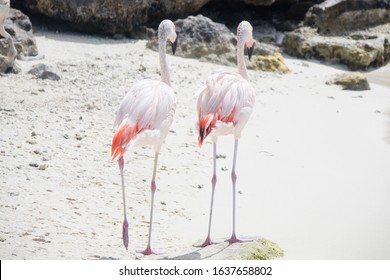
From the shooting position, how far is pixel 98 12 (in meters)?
11.5

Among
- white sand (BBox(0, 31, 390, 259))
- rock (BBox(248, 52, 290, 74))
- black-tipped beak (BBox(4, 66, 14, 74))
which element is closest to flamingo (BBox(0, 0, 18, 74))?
black-tipped beak (BBox(4, 66, 14, 74))

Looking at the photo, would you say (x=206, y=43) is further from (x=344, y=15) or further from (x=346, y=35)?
(x=344, y=15)

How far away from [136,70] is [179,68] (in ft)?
2.30

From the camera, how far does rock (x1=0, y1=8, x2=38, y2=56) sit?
9.48m

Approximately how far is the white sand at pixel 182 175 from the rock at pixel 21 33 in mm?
489

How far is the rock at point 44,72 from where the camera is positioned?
8.39 metres

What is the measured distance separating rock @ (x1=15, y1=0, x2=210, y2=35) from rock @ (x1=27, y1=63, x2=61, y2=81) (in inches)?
115

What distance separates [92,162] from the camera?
614 centimetres

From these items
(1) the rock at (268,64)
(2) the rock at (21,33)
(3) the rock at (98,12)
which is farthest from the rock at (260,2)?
(2) the rock at (21,33)

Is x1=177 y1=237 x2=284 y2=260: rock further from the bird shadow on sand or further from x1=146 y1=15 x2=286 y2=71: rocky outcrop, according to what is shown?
x1=146 y1=15 x2=286 y2=71: rocky outcrop

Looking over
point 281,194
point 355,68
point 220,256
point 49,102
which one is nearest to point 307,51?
point 355,68

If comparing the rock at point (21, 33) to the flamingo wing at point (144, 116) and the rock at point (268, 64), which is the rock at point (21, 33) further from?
the flamingo wing at point (144, 116)

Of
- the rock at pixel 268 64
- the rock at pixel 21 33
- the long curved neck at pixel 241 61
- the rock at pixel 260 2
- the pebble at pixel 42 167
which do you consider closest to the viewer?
the long curved neck at pixel 241 61

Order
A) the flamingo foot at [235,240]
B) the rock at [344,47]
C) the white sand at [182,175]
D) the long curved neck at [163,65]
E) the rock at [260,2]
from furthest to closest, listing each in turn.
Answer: the rock at [260,2] → the rock at [344,47] → the long curved neck at [163,65] → the white sand at [182,175] → the flamingo foot at [235,240]
